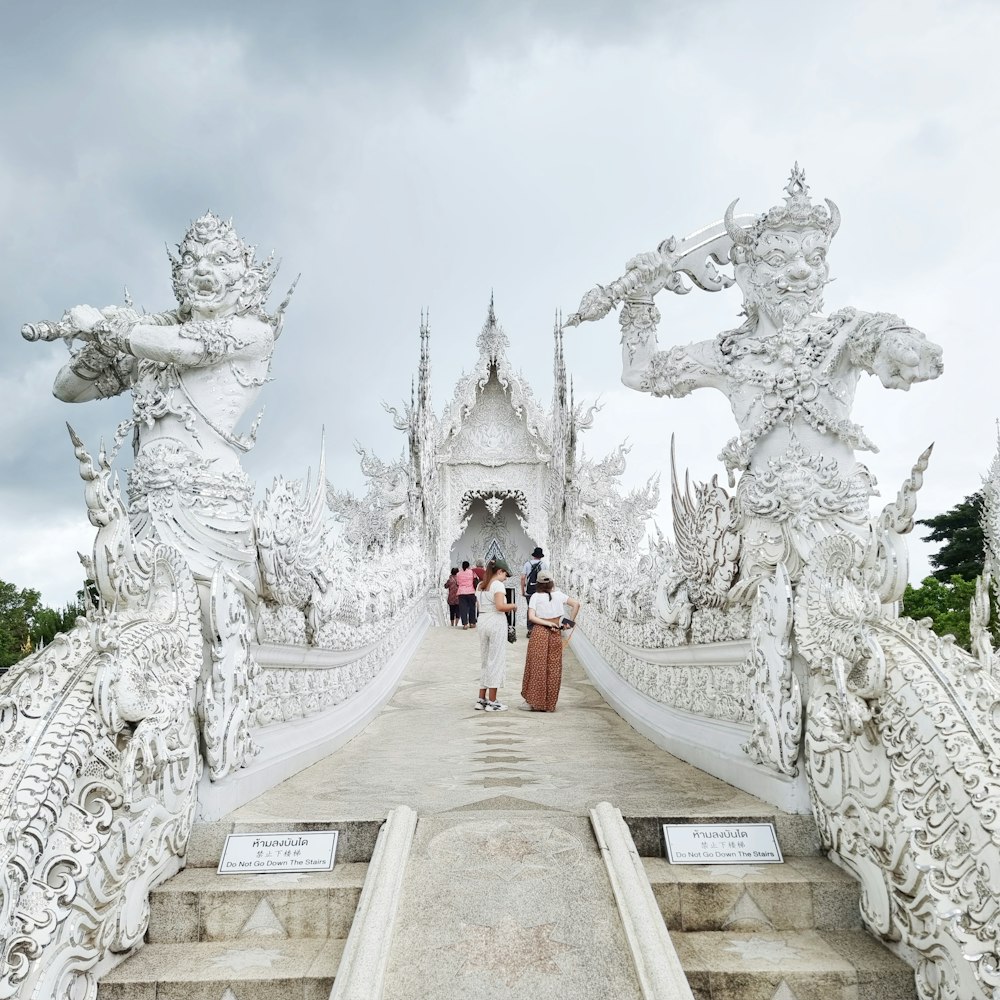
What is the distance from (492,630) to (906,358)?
359 centimetres

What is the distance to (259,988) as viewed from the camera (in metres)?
2.25

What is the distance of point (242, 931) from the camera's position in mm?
2551

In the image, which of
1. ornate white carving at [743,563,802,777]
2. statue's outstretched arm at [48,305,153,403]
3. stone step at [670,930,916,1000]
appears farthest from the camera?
statue's outstretched arm at [48,305,153,403]

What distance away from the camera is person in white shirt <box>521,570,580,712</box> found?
19.5 ft

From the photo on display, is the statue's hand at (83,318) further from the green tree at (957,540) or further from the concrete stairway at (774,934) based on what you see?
the green tree at (957,540)

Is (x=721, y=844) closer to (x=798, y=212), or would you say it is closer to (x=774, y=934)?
(x=774, y=934)

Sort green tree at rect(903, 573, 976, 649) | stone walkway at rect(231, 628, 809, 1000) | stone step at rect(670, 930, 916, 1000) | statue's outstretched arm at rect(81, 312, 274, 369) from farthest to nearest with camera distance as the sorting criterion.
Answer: green tree at rect(903, 573, 976, 649) < statue's outstretched arm at rect(81, 312, 274, 369) < stone step at rect(670, 930, 916, 1000) < stone walkway at rect(231, 628, 809, 1000)

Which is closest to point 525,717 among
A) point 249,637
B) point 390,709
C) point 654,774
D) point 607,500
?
point 390,709

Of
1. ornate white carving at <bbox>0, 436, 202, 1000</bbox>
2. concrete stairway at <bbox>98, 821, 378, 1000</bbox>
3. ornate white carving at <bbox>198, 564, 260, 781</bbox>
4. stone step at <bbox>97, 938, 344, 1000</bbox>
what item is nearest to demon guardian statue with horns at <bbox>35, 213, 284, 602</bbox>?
ornate white carving at <bbox>198, 564, 260, 781</bbox>

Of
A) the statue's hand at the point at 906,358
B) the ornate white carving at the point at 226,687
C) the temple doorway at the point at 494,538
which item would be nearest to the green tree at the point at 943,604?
the temple doorway at the point at 494,538

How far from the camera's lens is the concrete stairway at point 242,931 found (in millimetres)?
2256

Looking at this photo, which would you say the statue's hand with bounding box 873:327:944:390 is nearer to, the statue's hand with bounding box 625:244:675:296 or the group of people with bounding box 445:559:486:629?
the statue's hand with bounding box 625:244:675:296

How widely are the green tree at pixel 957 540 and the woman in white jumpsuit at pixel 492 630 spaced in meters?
11.6

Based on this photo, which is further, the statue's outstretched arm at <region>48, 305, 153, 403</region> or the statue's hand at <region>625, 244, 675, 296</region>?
the statue's hand at <region>625, 244, 675, 296</region>
